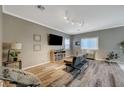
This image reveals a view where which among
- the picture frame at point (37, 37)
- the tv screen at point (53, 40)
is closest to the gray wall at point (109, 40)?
the tv screen at point (53, 40)

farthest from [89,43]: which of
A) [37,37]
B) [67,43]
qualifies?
[37,37]

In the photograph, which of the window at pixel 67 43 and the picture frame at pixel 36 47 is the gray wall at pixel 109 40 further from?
the picture frame at pixel 36 47

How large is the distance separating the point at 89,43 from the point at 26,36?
5.86 m

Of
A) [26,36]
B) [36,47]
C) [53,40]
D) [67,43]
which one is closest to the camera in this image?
[26,36]

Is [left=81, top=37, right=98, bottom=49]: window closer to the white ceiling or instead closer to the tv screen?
the tv screen

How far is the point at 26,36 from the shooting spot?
4.62 meters

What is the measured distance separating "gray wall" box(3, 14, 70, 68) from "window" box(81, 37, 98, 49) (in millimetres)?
4084

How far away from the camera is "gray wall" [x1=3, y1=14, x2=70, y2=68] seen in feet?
12.4

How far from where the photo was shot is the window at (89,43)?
851cm

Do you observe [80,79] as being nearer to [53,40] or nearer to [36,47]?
[36,47]

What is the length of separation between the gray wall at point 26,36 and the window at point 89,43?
4084mm
